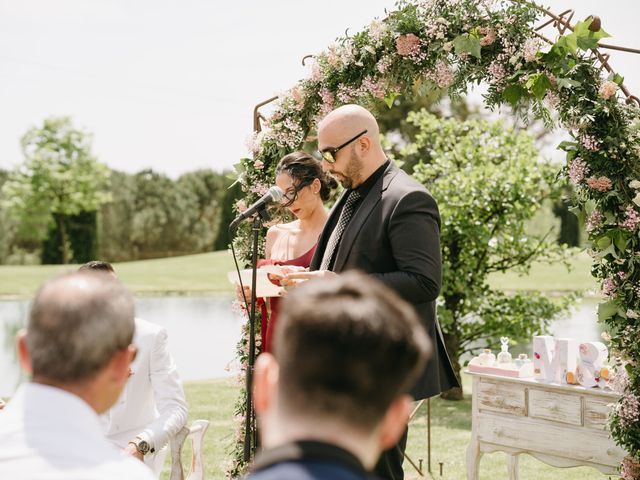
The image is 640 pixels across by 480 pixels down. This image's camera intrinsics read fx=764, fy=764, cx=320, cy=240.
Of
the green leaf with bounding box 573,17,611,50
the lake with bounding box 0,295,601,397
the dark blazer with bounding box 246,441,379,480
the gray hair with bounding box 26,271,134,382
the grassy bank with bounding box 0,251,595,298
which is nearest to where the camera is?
the dark blazer with bounding box 246,441,379,480

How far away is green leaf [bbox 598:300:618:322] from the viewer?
378 cm

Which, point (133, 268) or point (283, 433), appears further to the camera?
point (133, 268)

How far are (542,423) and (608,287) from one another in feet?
4.02

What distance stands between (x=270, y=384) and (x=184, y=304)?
25346 millimetres

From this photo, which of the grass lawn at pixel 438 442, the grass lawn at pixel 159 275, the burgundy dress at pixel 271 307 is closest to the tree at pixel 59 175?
Answer: the grass lawn at pixel 159 275

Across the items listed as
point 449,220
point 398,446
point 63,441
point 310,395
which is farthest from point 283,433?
point 449,220

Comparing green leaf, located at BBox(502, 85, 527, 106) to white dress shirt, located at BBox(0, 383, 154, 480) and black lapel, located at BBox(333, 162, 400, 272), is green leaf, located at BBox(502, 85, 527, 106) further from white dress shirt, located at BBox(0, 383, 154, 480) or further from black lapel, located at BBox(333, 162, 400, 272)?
white dress shirt, located at BBox(0, 383, 154, 480)

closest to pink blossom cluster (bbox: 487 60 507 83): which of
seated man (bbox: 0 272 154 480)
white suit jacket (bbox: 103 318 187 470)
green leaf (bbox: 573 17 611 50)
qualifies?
green leaf (bbox: 573 17 611 50)

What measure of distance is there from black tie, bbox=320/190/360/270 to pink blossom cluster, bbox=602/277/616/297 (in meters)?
1.36

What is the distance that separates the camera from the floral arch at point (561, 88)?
3.69m

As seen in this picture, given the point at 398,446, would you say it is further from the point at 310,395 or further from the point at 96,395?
the point at 310,395

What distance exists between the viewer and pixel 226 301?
1054 inches

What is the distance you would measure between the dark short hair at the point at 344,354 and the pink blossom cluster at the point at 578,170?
2.95 meters

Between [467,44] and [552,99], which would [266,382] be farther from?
[467,44]
